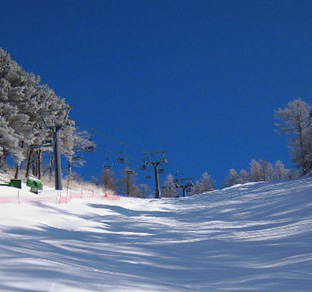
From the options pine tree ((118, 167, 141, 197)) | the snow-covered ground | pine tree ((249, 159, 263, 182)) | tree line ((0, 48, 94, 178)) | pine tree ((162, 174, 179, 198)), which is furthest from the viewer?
pine tree ((162, 174, 179, 198))

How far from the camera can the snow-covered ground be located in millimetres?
3061

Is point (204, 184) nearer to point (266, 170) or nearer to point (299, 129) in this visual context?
point (266, 170)

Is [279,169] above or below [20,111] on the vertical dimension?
above

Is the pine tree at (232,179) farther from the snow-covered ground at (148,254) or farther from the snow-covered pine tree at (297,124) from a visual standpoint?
the snow-covered ground at (148,254)

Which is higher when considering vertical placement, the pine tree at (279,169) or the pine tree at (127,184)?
the pine tree at (279,169)

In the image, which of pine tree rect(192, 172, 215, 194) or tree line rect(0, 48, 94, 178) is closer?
tree line rect(0, 48, 94, 178)

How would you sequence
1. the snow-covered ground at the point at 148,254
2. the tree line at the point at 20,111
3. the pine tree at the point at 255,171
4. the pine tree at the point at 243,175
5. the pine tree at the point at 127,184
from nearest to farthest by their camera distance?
the snow-covered ground at the point at 148,254, the tree line at the point at 20,111, the pine tree at the point at 127,184, the pine tree at the point at 255,171, the pine tree at the point at 243,175

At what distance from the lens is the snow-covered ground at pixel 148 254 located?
3.06 metres

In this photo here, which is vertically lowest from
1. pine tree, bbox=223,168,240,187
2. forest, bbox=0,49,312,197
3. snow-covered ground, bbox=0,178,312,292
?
snow-covered ground, bbox=0,178,312,292

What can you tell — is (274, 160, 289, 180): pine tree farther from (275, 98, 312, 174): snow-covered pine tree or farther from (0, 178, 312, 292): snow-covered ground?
(0, 178, 312, 292): snow-covered ground

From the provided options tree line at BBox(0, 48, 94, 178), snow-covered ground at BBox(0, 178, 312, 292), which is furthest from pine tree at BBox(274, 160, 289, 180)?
snow-covered ground at BBox(0, 178, 312, 292)

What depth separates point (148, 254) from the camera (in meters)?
5.68

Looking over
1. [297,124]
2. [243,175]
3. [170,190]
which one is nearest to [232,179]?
[243,175]

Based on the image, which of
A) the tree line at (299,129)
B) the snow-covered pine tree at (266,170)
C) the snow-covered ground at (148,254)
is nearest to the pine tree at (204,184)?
the snow-covered pine tree at (266,170)
